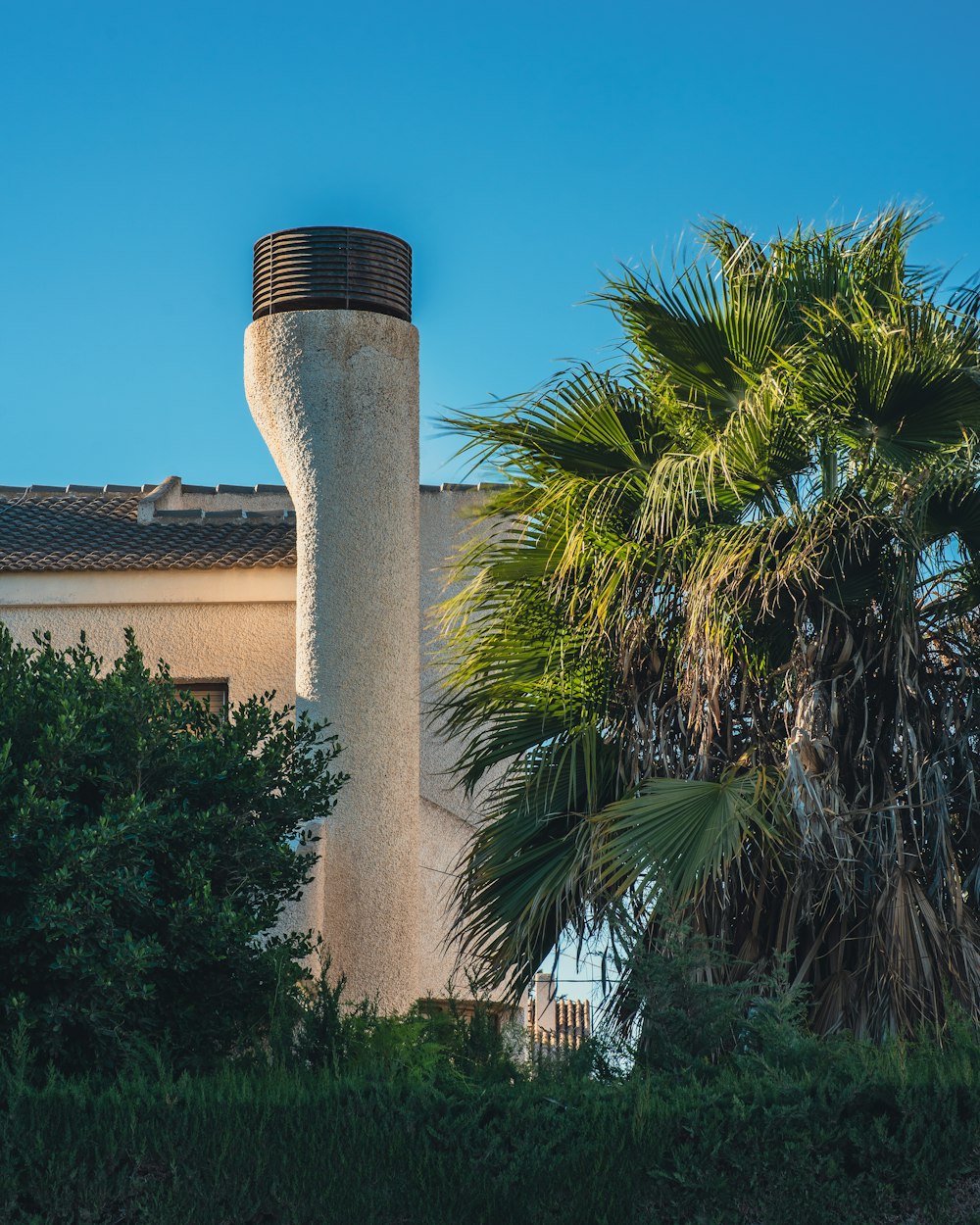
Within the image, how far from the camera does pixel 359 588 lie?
35.0 ft

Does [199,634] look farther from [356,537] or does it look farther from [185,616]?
[356,537]

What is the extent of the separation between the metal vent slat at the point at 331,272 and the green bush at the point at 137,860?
4.13m

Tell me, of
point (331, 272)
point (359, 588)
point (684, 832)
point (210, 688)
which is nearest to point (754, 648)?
point (684, 832)

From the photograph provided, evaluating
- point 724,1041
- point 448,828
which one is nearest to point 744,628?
point 724,1041

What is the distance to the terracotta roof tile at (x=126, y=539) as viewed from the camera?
12.8m

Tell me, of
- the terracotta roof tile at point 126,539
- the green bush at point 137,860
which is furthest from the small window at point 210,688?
the green bush at point 137,860

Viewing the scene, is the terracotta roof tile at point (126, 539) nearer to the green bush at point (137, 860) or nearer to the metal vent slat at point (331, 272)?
the metal vent slat at point (331, 272)

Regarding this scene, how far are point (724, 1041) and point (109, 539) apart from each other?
791 centimetres

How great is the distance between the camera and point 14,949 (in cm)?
703

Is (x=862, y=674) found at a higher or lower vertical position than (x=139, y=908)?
higher

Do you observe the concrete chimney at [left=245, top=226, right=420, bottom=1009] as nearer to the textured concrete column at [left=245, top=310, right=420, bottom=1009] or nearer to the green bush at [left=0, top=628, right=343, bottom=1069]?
the textured concrete column at [left=245, top=310, right=420, bottom=1009]

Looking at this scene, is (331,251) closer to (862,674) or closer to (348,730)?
(348,730)

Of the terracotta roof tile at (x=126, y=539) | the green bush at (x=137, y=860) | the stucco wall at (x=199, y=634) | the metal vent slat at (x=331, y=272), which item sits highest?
the metal vent slat at (x=331, y=272)

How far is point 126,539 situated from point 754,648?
6648 millimetres
